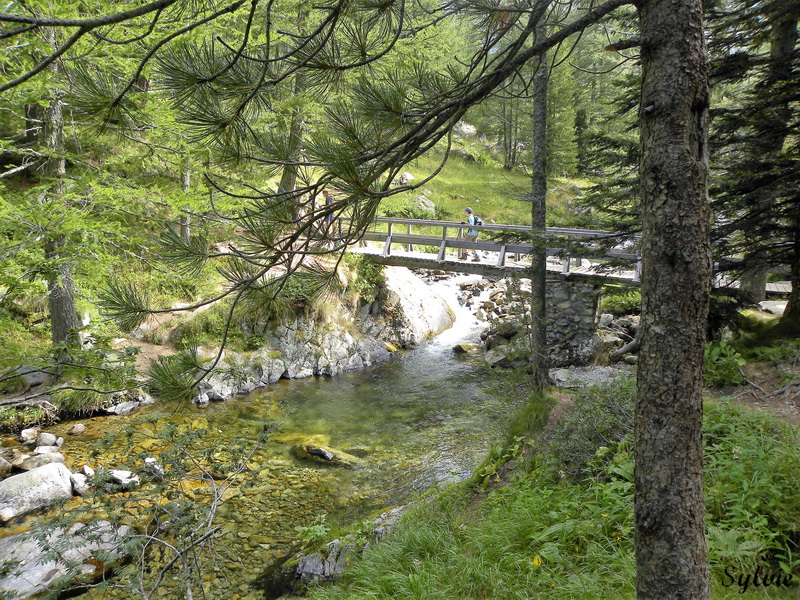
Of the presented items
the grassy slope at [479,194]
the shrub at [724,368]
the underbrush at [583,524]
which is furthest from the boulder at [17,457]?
the grassy slope at [479,194]

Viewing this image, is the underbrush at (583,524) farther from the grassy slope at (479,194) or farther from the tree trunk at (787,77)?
the grassy slope at (479,194)

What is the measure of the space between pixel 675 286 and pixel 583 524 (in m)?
2.54

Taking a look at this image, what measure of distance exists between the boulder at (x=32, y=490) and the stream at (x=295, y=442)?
13.7 inches

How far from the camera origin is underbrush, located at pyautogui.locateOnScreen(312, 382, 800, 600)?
292 centimetres

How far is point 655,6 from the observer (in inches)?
78.5

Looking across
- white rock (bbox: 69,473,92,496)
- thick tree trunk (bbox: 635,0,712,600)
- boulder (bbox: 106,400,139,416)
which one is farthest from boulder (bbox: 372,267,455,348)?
thick tree trunk (bbox: 635,0,712,600)

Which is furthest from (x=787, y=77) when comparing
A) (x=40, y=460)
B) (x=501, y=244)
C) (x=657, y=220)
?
(x=40, y=460)

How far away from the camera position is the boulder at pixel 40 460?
268 inches

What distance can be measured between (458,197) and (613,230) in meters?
23.5

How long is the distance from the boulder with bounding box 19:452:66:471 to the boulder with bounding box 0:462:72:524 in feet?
1.28

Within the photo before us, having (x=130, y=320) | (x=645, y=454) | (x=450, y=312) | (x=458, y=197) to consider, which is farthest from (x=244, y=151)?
(x=458, y=197)

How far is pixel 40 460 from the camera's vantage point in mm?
6938

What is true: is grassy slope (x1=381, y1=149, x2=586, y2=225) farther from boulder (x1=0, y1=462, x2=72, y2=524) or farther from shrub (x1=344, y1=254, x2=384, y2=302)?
boulder (x1=0, y1=462, x2=72, y2=524)

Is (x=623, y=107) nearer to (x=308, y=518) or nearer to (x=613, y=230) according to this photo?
(x=613, y=230)
